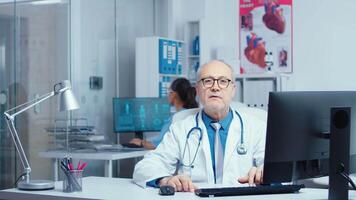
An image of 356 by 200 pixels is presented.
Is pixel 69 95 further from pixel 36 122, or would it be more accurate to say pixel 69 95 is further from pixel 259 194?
pixel 36 122

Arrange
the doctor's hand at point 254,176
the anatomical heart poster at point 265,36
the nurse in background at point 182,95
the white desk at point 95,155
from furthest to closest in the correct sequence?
the anatomical heart poster at point 265,36, the nurse in background at point 182,95, the white desk at point 95,155, the doctor's hand at point 254,176

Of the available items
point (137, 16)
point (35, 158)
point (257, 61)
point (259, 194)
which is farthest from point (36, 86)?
point (259, 194)

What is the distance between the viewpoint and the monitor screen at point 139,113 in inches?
227

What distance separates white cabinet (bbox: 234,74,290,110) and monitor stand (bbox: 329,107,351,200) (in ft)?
12.6

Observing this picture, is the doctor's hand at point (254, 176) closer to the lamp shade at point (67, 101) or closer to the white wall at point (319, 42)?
the lamp shade at point (67, 101)

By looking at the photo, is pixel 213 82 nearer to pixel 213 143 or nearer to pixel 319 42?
pixel 213 143

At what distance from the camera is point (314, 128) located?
229cm

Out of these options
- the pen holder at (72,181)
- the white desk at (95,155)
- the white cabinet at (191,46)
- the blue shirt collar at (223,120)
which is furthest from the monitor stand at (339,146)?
the white cabinet at (191,46)

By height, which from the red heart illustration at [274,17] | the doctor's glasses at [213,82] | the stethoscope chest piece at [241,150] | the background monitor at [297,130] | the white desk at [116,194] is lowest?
the white desk at [116,194]

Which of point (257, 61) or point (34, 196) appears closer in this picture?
point (34, 196)

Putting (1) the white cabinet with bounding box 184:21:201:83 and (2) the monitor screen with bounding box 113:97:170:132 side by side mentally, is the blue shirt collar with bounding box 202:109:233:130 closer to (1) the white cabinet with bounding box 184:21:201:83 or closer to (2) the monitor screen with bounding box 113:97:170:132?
(2) the monitor screen with bounding box 113:97:170:132

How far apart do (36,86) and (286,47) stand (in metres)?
2.78

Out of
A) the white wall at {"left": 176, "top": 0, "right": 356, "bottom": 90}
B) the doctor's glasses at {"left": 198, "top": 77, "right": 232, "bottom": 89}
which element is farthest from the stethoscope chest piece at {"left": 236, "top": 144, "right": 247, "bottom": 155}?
the white wall at {"left": 176, "top": 0, "right": 356, "bottom": 90}

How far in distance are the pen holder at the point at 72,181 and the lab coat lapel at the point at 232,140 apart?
736 mm
